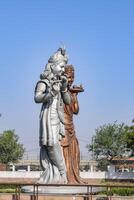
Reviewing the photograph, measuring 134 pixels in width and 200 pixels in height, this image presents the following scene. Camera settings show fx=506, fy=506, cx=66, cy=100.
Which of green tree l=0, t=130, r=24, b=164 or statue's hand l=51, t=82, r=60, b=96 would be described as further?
green tree l=0, t=130, r=24, b=164

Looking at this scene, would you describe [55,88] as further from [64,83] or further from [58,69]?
[58,69]

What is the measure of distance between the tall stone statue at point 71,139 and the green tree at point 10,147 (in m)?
36.0

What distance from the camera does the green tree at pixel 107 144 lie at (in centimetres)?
4584

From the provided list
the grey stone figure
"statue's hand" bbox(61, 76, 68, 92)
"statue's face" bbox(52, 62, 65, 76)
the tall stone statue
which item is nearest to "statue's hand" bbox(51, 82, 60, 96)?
the grey stone figure

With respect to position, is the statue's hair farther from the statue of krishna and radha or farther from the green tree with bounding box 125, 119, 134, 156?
the green tree with bounding box 125, 119, 134, 156

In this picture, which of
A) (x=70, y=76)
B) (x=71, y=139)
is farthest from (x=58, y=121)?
(x=70, y=76)

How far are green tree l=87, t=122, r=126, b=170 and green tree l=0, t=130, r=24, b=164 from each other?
677cm

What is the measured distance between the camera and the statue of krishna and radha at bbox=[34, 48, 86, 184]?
11.5m

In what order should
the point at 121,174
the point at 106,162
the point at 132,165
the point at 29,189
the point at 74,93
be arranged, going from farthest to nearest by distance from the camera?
the point at 106,162 → the point at 132,165 → the point at 121,174 → the point at 74,93 → the point at 29,189

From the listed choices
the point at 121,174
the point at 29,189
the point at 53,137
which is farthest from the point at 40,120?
the point at 121,174

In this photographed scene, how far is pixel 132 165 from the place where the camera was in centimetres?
4106

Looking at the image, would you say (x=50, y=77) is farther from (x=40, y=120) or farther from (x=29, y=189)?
(x=29, y=189)

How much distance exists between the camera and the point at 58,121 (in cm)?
1174

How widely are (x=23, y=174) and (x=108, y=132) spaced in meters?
17.6
